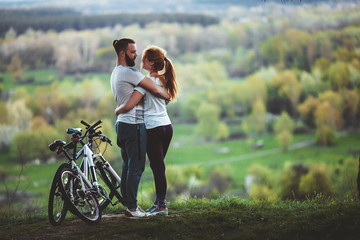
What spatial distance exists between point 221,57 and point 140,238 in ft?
376

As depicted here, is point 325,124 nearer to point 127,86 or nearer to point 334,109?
point 334,109

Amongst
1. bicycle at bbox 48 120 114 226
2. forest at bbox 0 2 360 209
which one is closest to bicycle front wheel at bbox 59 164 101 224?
bicycle at bbox 48 120 114 226

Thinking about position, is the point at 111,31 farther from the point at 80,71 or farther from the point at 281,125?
the point at 281,125

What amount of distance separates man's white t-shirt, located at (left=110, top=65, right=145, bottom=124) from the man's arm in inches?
1.4

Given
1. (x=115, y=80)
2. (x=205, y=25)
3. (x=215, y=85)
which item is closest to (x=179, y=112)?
(x=215, y=85)

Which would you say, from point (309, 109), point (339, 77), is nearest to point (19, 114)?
point (309, 109)

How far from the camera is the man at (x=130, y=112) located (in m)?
3.99

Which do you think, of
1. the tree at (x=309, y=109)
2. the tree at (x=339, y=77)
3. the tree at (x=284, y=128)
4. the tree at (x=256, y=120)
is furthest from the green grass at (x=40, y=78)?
the tree at (x=339, y=77)

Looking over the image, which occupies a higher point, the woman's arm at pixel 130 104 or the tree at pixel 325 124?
the woman's arm at pixel 130 104

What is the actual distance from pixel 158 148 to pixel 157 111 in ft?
1.09

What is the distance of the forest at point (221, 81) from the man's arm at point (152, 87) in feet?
211

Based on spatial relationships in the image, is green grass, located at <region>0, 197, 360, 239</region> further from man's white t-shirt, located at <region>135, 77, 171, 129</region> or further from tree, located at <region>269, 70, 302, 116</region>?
tree, located at <region>269, 70, 302, 116</region>

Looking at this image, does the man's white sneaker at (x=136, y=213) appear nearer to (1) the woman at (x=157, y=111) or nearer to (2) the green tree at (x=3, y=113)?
(1) the woman at (x=157, y=111)

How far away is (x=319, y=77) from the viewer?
9794cm
